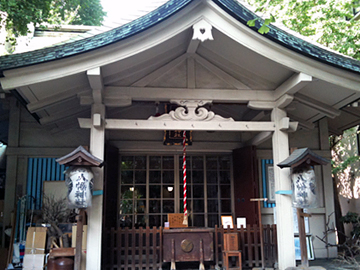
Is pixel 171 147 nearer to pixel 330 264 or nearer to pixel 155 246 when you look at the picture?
pixel 155 246

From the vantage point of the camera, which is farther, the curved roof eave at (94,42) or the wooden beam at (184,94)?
the wooden beam at (184,94)

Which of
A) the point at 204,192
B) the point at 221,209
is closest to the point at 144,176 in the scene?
the point at 204,192

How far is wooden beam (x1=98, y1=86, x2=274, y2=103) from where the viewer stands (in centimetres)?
578

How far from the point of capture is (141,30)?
197 inches

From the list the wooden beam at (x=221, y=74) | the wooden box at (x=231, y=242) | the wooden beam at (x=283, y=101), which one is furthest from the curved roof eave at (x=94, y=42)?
the wooden box at (x=231, y=242)

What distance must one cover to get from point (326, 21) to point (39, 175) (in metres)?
9.44

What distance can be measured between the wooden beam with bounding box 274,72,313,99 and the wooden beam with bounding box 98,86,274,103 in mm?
269

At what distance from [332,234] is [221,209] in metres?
2.56

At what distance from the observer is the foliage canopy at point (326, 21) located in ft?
34.0

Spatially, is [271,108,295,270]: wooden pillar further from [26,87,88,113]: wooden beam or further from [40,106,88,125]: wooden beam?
[40,106,88,125]: wooden beam

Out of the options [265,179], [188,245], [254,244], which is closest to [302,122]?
[265,179]

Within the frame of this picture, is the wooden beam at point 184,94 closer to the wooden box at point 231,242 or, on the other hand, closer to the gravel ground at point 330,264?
the wooden box at point 231,242

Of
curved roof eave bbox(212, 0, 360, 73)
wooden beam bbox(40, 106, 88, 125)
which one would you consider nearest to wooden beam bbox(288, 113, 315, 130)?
curved roof eave bbox(212, 0, 360, 73)

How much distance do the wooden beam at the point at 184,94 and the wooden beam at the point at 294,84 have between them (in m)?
0.27
